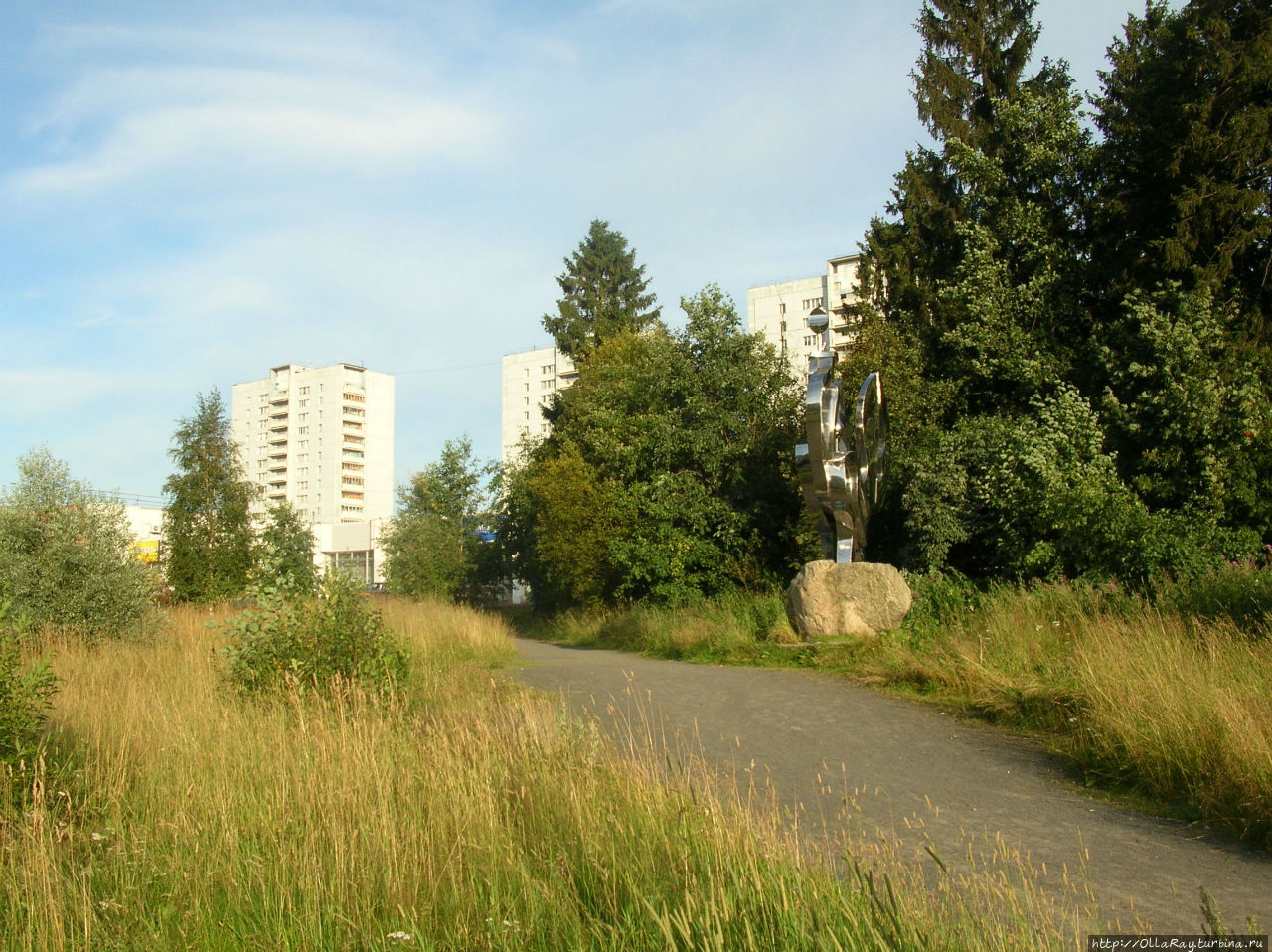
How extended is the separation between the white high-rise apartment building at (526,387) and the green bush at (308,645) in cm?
11246

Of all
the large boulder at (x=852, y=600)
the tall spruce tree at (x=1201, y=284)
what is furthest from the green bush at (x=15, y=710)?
the tall spruce tree at (x=1201, y=284)

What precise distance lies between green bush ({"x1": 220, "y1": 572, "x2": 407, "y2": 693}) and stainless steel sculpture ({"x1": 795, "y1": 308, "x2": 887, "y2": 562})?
7904 mm

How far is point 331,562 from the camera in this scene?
37.6 ft

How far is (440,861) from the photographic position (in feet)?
15.0

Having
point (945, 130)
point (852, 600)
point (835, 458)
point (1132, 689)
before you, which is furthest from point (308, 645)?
point (945, 130)

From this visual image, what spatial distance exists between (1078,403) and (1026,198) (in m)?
6.77

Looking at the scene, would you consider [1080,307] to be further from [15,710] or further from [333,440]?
[333,440]

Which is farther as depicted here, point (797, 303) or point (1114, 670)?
point (797, 303)

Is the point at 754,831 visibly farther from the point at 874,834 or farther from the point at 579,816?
the point at 874,834

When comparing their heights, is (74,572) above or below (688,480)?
below

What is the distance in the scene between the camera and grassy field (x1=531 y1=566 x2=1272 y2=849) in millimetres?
6254

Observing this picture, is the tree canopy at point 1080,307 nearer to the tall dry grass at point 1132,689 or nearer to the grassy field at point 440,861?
the tall dry grass at point 1132,689

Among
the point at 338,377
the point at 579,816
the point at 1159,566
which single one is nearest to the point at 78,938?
the point at 579,816

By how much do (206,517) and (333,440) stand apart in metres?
105
